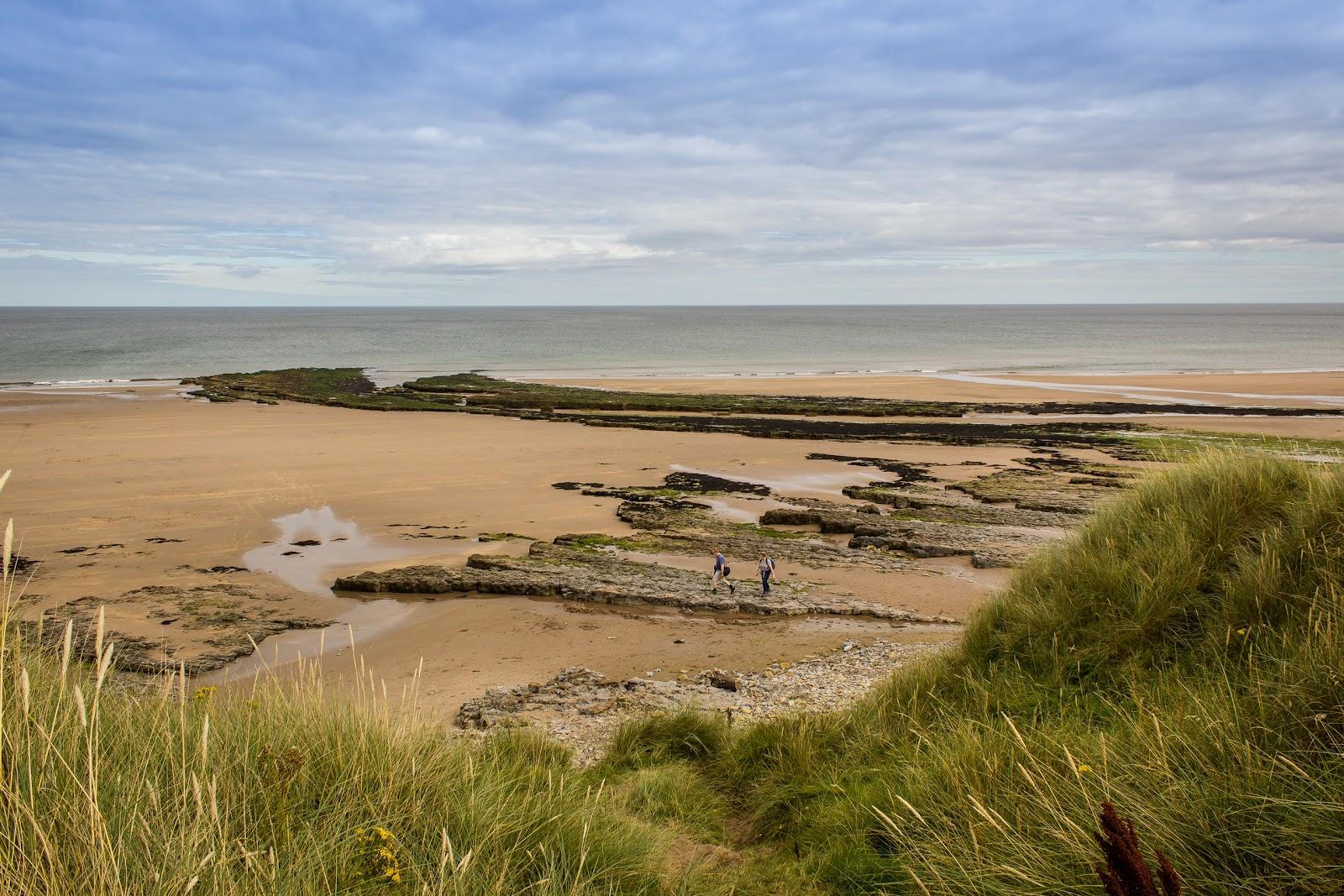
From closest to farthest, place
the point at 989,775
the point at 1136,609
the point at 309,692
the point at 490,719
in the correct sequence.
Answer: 1. the point at 989,775
2. the point at 309,692
3. the point at 1136,609
4. the point at 490,719

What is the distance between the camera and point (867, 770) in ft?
20.1

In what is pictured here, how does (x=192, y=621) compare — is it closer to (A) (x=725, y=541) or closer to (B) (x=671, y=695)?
(B) (x=671, y=695)

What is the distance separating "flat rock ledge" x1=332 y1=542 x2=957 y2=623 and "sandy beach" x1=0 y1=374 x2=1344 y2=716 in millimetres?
385

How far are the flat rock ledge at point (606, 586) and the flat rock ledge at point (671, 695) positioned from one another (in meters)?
2.59

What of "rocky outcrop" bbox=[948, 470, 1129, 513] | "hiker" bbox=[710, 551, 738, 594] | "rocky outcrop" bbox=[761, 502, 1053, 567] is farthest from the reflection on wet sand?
"rocky outcrop" bbox=[948, 470, 1129, 513]

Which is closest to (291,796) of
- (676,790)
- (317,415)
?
(676,790)

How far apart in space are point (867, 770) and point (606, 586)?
35.3 ft

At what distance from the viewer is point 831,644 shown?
13.8m

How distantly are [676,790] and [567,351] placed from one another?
10290 centimetres

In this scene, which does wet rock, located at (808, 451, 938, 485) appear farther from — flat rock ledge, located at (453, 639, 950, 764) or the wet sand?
flat rock ledge, located at (453, 639, 950, 764)

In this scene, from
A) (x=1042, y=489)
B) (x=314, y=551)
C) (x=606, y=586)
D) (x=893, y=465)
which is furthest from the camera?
(x=893, y=465)

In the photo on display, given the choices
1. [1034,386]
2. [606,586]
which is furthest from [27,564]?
[1034,386]

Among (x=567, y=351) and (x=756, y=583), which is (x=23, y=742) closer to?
(x=756, y=583)

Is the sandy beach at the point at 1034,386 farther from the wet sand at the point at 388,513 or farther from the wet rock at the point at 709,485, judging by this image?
the wet rock at the point at 709,485
